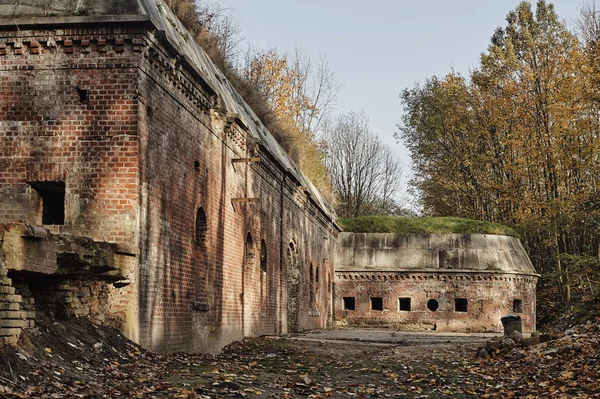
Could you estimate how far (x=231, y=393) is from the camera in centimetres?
797

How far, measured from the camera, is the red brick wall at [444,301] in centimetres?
3145

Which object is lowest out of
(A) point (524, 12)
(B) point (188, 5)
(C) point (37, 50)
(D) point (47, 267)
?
(D) point (47, 267)

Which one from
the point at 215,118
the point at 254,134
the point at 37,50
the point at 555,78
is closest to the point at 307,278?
the point at 254,134

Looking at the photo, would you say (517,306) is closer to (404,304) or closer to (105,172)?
(404,304)

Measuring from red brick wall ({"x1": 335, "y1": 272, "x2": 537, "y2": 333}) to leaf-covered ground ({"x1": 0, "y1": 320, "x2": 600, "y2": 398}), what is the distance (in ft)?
59.2

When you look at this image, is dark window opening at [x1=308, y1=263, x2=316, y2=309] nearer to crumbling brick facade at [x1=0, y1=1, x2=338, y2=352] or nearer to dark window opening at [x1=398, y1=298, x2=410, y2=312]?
dark window opening at [x1=398, y1=298, x2=410, y2=312]

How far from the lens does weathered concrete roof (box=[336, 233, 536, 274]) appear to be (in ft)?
106

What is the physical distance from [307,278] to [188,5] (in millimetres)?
12455

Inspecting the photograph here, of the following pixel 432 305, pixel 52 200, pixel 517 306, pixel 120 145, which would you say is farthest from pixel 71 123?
pixel 517 306

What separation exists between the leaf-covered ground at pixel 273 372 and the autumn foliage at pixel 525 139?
10340mm

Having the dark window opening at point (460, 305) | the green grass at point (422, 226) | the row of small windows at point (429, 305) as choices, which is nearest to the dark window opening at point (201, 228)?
the row of small windows at point (429, 305)

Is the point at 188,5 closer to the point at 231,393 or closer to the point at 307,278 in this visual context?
the point at 231,393

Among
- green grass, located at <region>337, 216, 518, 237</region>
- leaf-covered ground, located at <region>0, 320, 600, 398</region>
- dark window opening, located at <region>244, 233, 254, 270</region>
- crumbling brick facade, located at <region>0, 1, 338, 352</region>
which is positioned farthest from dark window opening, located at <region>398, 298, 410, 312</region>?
crumbling brick facade, located at <region>0, 1, 338, 352</region>

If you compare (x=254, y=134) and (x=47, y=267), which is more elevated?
(x=254, y=134)
